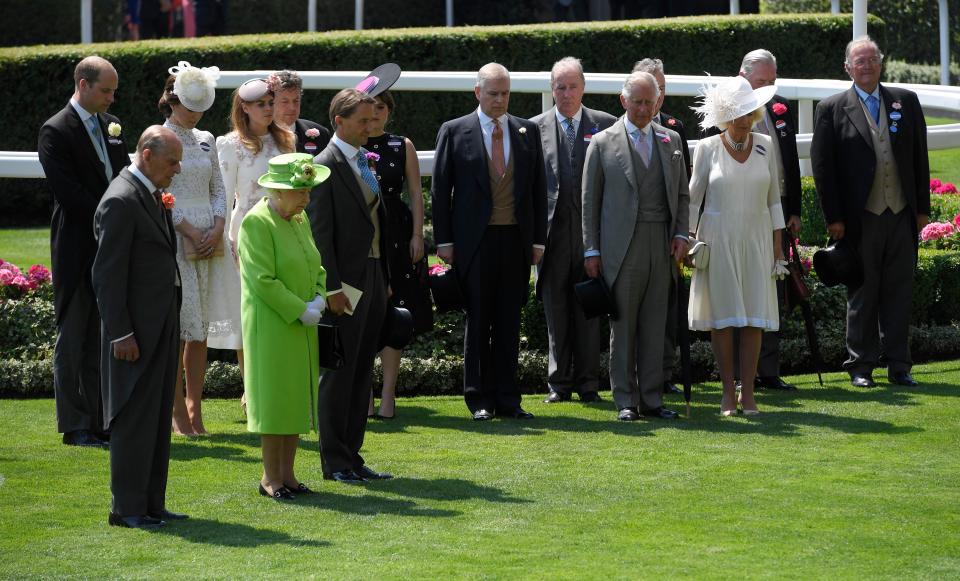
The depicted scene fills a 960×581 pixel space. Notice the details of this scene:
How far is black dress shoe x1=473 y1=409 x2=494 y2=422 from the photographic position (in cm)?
934

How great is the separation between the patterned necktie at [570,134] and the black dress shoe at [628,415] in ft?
5.84

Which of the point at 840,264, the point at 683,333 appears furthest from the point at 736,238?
the point at 840,264

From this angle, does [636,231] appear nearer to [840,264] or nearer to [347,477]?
[840,264]

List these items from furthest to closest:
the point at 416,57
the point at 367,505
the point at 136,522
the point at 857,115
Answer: the point at 416,57, the point at 857,115, the point at 367,505, the point at 136,522

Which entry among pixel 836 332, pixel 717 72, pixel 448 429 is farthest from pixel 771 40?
pixel 448 429

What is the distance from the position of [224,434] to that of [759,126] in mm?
3971

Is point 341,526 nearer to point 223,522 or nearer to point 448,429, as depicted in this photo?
point 223,522

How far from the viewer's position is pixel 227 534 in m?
6.59

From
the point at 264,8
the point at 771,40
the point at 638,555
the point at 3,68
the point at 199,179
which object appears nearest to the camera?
the point at 638,555

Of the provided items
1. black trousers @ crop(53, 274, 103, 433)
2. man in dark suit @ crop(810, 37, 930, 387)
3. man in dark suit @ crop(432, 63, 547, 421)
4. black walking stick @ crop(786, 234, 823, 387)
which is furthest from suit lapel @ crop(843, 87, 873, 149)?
black trousers @ crop(53, 274, 103, 433)

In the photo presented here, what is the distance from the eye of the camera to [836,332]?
11180 mm

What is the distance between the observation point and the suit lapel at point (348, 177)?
7672mm

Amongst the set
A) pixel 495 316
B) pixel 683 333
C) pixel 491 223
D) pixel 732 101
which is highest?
pixel 732 101

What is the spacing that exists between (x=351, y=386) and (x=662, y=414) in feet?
7.70
